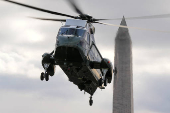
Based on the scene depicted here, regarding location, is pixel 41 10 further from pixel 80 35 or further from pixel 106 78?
pixel 106 78

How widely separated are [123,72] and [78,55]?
→ 8658cm

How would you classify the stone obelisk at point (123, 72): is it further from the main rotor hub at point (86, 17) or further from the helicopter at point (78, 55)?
the main rotor hub at point (86, 17)

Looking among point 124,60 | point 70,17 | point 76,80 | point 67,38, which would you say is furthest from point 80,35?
point 124,60

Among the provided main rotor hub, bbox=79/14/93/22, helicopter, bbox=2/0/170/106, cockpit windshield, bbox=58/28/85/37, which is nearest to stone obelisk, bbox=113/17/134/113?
helicopter, bbox=2/0/170/106

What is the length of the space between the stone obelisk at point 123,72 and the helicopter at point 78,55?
3068 inches

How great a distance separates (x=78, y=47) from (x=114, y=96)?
92865 millimetres

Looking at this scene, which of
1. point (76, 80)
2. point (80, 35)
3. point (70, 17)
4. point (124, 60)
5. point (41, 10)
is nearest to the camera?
point (41, 10)

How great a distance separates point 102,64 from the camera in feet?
128

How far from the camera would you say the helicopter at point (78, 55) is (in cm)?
3562

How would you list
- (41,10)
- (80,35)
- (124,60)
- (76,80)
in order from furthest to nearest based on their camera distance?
1. (124,60)
2. (76,80)
3. (80,35)
4. (41,10)

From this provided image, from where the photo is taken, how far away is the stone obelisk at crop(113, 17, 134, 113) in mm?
121062

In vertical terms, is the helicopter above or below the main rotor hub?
below

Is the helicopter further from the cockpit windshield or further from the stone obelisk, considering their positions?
the stone obelisk

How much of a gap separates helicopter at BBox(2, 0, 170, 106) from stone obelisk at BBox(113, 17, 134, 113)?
256ft
